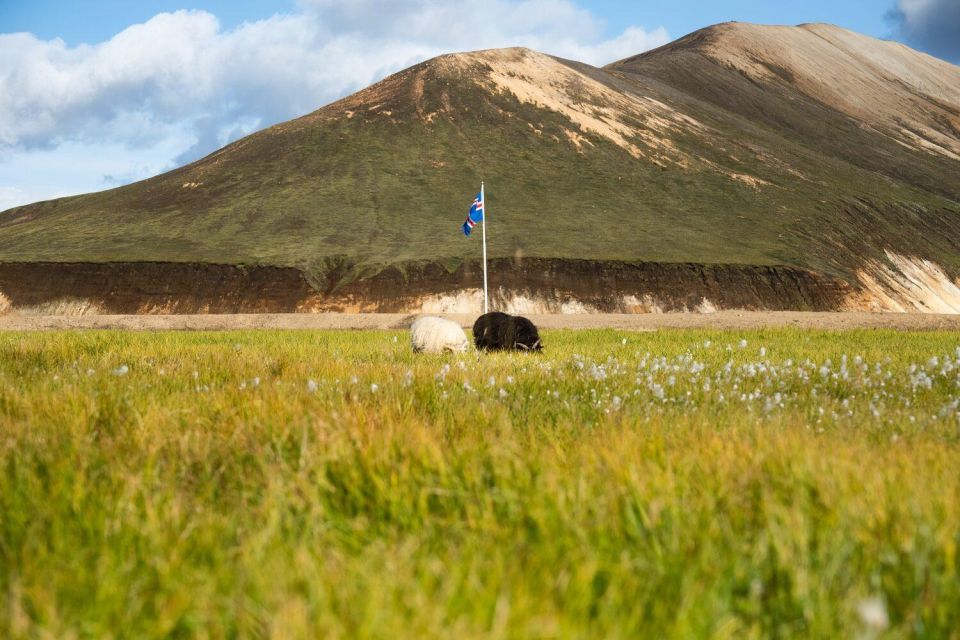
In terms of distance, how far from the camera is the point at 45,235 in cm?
6462

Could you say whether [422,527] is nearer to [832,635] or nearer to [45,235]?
[832,635]

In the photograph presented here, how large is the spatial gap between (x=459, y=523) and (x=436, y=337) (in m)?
11.8

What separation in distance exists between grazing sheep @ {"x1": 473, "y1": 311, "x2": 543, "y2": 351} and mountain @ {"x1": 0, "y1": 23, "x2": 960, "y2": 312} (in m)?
31.7

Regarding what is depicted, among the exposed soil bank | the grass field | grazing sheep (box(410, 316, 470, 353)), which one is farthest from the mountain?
the grass field

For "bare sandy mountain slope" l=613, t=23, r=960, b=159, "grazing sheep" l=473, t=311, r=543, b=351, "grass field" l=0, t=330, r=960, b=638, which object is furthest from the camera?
"bare sandy mountain slope" l=613, t=23, r=960, b=159

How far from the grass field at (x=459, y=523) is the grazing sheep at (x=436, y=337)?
8.79 m

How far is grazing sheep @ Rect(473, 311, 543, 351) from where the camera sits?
14.9 meters

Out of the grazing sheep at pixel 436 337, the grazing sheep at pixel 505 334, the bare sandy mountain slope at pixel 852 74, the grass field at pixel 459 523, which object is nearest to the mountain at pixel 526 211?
the bare sandy mountain slope at pixel 852 74

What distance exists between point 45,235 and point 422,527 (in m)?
72.3

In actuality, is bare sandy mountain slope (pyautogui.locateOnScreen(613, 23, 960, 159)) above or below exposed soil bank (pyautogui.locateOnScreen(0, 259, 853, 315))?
above

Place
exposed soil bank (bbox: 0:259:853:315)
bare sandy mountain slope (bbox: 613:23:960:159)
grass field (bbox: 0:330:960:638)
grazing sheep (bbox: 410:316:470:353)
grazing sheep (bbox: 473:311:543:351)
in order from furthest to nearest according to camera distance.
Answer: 1. bare sandy mountain slope (bbox: 613:23:960:159)
2. exposed soil bank (bbox: 0:259:853:315)
3. grazing sheep (bbox: 473:311:543:351)
4. grazing sheep (bbox: 410:316:470:353)
5. grass field (bbox: 0:330:960:638)

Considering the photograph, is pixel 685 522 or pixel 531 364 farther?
pixel 531 364

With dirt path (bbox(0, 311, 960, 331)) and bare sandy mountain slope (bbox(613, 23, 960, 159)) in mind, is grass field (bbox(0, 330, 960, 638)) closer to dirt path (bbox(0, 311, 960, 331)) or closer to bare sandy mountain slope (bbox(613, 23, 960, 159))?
dirt path (bbox(0, 311, 960, 331))

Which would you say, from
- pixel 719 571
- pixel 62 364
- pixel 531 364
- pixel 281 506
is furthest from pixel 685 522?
pixel 62 364
